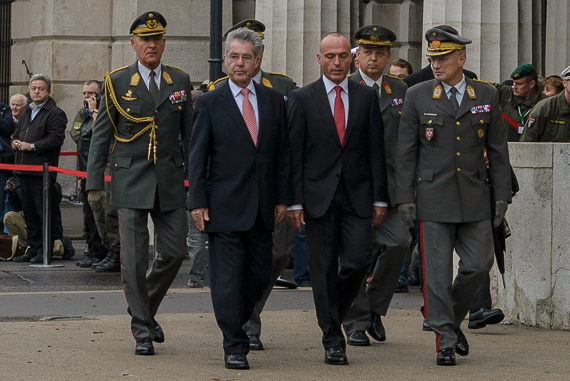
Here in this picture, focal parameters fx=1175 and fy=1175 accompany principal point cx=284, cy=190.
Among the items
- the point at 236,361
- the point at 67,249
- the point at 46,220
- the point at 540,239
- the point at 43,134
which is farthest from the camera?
the point at 67,249

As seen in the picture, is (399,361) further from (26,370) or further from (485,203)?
(26,370)

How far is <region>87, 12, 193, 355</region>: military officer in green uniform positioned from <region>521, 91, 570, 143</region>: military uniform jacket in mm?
3567

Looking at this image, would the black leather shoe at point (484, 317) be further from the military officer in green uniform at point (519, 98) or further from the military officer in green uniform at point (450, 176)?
the military officer in green uniform at point (519, 98)

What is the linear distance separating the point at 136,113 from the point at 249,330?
5.13 ft

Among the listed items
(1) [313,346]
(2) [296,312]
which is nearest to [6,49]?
(2) [296,312]

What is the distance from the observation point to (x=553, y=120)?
32.2 feet

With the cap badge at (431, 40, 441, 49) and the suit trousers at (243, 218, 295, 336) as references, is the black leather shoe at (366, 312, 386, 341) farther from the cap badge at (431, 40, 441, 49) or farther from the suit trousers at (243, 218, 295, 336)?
the cap badge at (431, 40, 441, 49)

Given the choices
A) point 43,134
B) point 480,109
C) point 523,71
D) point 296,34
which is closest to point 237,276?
point 480,109

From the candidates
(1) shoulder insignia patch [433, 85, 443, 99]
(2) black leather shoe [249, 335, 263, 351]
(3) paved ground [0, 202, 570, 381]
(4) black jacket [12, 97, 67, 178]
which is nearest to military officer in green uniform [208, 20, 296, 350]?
(2) black leather shoe [249, 335, 263, 351]

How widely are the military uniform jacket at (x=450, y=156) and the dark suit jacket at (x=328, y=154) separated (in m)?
0.17

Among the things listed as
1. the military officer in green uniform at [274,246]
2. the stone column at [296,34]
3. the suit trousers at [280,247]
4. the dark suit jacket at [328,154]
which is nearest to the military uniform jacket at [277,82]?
the military officer in green uniform at [274,246]

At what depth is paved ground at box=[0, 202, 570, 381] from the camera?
21.8 feet

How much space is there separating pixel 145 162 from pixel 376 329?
1880 mm

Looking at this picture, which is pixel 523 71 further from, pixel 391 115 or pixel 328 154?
pixel 328 154
